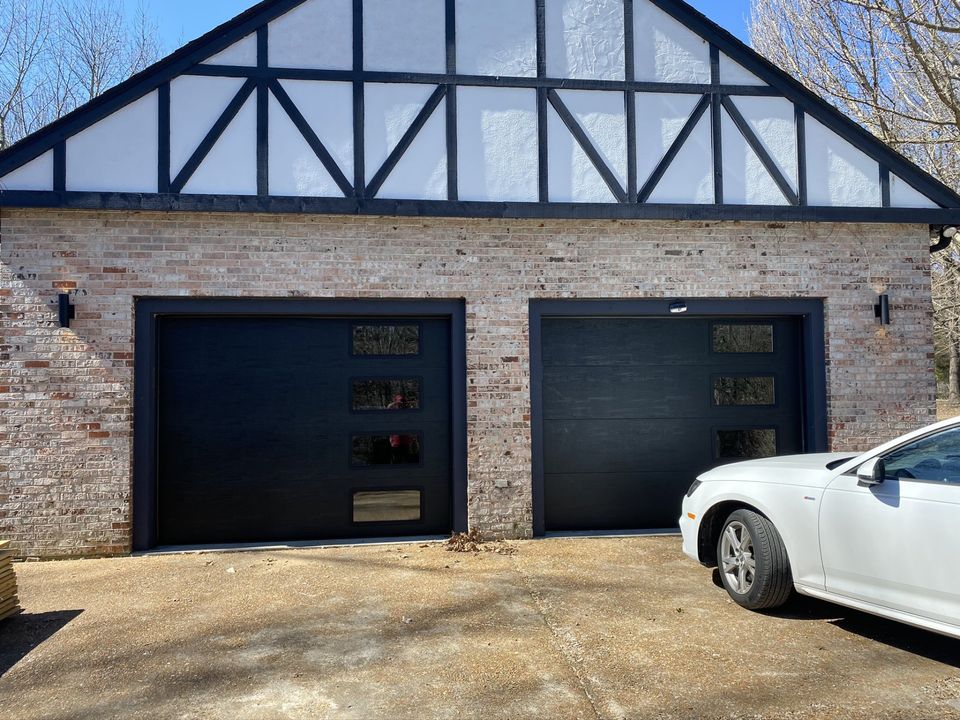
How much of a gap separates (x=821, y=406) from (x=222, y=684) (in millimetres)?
6465

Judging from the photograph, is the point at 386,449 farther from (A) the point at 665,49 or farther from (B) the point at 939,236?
(B) the point at 939,236

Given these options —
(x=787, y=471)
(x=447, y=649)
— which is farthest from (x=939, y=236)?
(x=447, y=649)

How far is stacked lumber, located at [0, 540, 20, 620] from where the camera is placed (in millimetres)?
4896

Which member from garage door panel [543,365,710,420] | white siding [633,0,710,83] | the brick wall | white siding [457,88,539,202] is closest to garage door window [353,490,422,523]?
the brick wall

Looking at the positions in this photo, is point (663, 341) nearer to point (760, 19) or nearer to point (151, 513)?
point (151, 513)

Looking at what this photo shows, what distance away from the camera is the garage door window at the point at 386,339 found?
738 centimetres

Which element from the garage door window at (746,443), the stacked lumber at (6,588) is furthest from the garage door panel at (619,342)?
the stacked lumber at (6,588)

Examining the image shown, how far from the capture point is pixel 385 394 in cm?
739

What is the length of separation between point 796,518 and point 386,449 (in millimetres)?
4123

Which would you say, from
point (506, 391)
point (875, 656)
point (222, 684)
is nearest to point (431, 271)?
point (506, 391)

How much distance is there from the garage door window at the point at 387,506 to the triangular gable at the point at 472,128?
2883mm

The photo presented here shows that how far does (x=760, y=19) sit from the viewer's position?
18047mm

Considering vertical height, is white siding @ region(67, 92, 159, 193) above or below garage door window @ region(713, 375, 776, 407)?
above

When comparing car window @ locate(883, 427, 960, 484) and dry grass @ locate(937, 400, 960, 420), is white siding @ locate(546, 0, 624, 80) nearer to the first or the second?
car window @ locate(883, 427, 960, 484)
